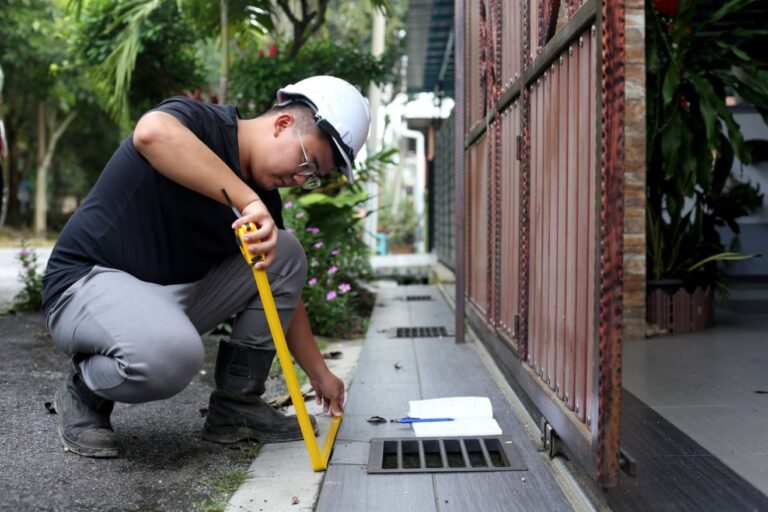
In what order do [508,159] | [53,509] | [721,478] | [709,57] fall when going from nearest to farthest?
[53,509]
[721,478]
[508,159]
[709,57]

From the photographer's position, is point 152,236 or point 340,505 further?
point 152,236

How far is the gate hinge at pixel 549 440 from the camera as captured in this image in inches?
88.5

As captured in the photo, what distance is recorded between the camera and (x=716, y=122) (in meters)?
4.35

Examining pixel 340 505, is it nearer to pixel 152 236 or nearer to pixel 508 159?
pixel 152 236

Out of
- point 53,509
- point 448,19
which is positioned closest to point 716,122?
point 53,509

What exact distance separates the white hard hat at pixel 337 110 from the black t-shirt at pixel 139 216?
0.23 meters

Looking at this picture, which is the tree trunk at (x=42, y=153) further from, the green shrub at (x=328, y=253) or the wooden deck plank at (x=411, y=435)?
the wooden deck plank at (x=411, y=435)

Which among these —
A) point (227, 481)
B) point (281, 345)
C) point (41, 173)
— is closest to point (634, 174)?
point (281, 345)

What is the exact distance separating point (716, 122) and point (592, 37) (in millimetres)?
2782

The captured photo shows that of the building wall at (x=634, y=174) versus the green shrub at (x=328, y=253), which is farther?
the green shrub at (x=328, y=253)

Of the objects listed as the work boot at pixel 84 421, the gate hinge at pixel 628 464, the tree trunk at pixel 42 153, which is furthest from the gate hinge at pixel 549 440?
the tree trunk at pixel 42 153

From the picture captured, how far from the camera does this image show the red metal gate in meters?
1.69

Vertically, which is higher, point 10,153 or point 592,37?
point 10,153

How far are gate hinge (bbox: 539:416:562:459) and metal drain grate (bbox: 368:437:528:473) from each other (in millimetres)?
90
